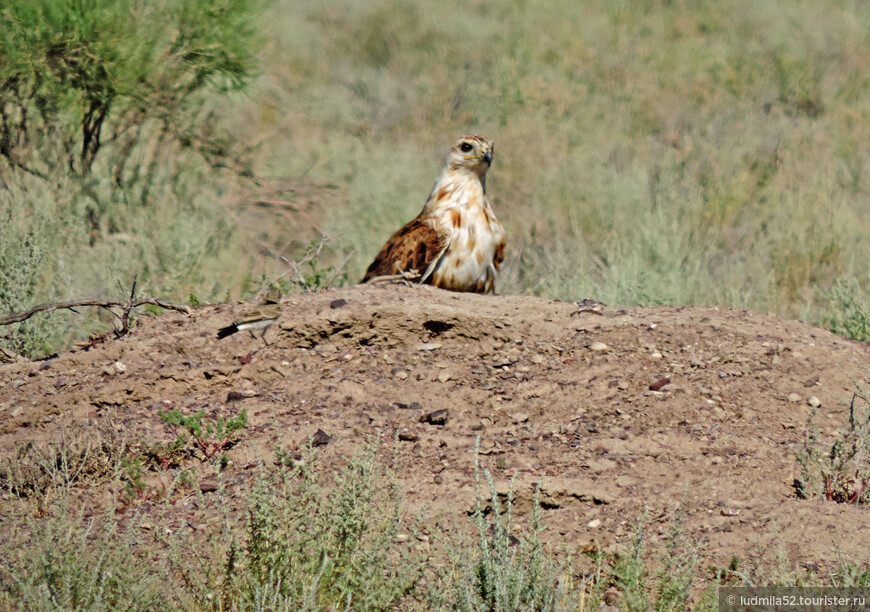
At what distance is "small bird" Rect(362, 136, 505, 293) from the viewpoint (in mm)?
6156

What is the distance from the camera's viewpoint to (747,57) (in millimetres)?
14453

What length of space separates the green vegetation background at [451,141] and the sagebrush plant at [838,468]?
2.53 meters

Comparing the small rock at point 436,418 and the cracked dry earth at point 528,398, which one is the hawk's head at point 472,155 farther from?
the small rock at point 436,418

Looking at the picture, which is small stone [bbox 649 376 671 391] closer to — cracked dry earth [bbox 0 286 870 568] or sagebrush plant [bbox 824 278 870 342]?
cracked dry earth [bbox 0 286 870 568]

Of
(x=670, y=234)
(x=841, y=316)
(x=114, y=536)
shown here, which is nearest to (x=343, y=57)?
(x=670, y=234)

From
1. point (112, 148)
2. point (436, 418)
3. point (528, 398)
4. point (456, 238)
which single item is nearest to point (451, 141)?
point (112, 148)

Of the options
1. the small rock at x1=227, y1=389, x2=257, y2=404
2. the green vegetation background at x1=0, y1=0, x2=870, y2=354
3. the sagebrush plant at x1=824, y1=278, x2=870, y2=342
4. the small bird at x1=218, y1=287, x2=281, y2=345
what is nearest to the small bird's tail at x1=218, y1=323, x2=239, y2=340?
the small bird at x1=218, y1=287, x2=281, y2=345

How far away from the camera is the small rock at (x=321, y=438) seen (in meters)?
3.95

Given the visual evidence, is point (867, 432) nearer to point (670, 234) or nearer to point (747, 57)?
point (670, 234)

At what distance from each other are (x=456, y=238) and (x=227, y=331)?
1.93m

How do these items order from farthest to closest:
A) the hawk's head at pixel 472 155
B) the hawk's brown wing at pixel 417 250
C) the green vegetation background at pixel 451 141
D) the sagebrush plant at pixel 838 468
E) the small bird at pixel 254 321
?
the green vegetation background at pixel 451 141 < the hawk's head at pixel 472 155 < the hawk's brown wing at pixel 417 250 < the small bird at pixel 254 321 < the sagebrush plant at pixel 838 468

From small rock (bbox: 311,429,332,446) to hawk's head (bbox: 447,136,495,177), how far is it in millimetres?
2954

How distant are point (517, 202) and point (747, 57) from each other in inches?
245

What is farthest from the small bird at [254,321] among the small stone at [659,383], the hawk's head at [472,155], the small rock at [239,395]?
the hawk's head at [472,155]
